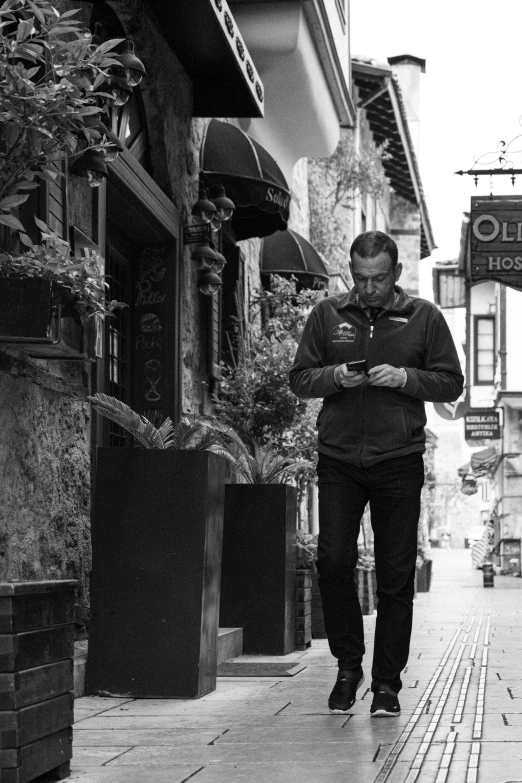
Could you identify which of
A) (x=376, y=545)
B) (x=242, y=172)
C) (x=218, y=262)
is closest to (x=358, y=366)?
(x=376, y=545)

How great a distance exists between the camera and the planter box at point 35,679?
3482 mm

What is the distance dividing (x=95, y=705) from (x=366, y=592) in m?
8.24

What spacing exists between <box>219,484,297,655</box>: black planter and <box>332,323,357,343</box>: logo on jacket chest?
2.57 metres

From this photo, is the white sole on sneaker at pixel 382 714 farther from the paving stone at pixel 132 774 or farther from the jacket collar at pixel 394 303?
the jacket collar at pixel 394 303

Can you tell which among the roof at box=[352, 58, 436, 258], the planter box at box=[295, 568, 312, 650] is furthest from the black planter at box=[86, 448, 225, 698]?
the roof at box=[352, 58, 436, 258]

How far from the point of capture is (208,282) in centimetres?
952

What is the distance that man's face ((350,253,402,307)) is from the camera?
516 centimetres

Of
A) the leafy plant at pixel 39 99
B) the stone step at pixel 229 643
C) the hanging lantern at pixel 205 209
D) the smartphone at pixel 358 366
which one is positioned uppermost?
the hanging lantern at pixel 205 209

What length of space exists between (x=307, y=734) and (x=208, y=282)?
5301 mm

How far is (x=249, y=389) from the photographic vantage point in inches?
395

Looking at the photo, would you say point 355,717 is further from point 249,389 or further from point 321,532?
point 249,389

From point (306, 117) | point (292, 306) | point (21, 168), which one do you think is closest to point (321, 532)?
point (21, 168)

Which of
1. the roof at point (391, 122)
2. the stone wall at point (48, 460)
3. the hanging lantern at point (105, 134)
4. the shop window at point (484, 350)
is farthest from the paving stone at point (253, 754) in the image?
the shop window at point (484, 350)

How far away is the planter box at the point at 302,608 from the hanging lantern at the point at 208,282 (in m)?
2.22
